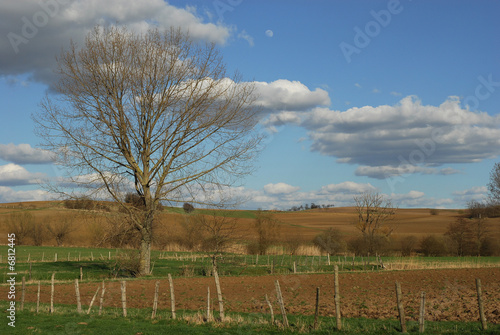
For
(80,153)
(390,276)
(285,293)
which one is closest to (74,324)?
(285,293)

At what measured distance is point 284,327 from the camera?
14.3 m

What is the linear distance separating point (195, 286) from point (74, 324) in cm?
1578

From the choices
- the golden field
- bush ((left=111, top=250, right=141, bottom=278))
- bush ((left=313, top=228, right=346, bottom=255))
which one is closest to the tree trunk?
bush ((left=111, top=250, right=141, bottom=278))

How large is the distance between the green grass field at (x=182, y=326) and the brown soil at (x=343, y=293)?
2875mm

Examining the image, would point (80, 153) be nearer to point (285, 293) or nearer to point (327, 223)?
point (285, 293)

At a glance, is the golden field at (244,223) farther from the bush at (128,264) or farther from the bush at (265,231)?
the bush at (128,264)

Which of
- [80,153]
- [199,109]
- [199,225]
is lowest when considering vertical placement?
[199,225]

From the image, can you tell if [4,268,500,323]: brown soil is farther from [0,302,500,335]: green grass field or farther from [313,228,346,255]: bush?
[313,228,346,255]: bush

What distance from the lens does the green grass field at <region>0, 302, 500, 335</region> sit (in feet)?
45.6

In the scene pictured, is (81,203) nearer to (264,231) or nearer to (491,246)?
(264,231)

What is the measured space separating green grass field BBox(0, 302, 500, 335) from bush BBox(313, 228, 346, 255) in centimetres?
4459

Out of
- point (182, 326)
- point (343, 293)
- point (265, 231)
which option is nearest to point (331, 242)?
point (265, 231)

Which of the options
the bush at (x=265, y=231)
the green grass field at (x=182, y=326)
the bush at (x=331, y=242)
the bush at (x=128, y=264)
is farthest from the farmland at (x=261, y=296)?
the bush at (x=331, y=242)

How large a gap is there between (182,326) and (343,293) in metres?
15.2
